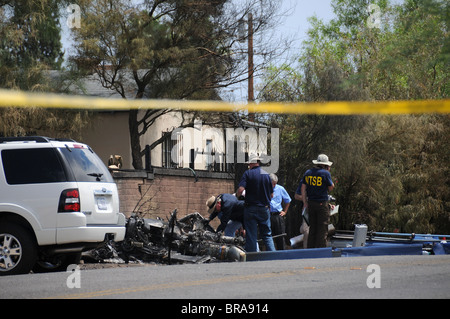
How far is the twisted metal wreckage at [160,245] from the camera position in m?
15.1

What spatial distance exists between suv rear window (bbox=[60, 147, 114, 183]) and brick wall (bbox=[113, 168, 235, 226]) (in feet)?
29.0

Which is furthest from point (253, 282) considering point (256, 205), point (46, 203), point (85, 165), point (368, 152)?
point (368, 152)

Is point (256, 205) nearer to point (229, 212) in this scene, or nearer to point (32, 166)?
point (229, 212)

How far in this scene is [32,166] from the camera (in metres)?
12.4

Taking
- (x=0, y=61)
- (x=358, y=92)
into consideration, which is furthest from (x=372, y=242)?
(x=0, y=61)

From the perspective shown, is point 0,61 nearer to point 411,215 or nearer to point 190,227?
point 190,227

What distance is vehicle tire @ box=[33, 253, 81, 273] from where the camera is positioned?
13336 mm

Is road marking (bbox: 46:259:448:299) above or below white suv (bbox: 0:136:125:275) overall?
below

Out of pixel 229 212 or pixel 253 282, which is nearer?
pixel 253 282

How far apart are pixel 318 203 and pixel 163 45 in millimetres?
→ 13491

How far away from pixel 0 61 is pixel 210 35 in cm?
686
